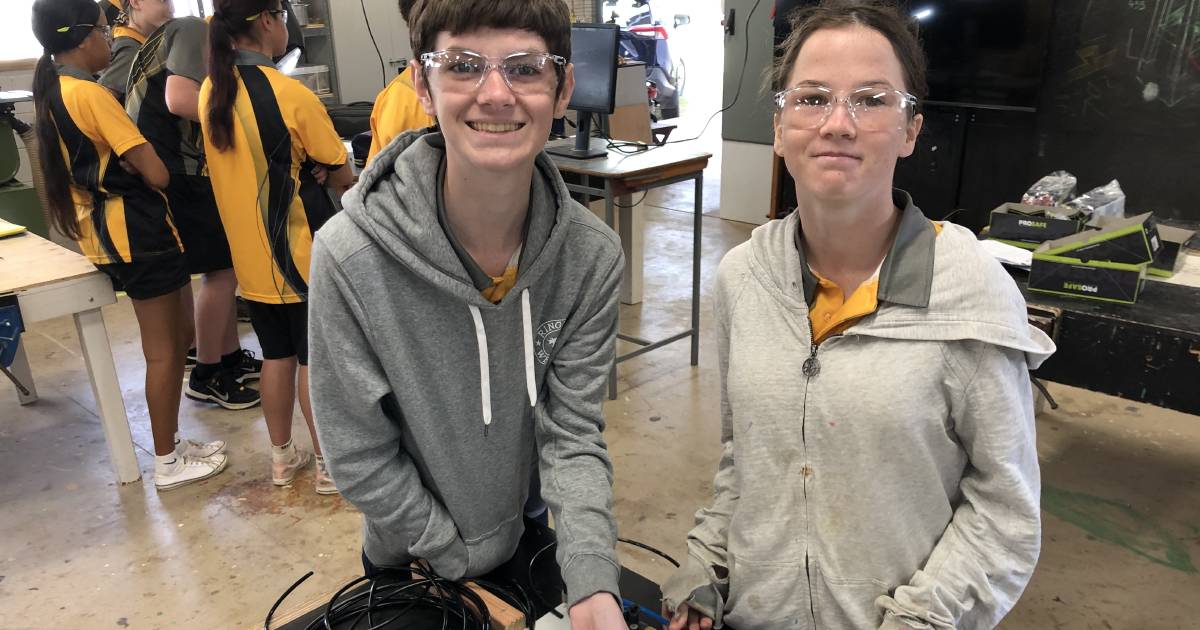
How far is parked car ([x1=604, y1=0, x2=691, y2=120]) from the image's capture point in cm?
796

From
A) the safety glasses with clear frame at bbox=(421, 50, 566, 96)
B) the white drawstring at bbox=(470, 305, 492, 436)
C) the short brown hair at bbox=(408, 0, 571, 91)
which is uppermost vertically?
the short brown hair at bbox=(408, 0, 571, 91)

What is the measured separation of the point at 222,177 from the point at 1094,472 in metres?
2.78

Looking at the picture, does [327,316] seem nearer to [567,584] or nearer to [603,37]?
[567,584]

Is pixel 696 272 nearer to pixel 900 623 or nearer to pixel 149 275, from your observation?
pixel 149 275

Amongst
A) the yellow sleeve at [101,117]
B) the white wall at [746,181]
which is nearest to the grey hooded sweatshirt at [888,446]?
the yellow sleeve at [101,117]

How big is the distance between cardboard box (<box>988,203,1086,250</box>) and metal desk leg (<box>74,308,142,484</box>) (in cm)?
257

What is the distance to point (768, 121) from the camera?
5.31m

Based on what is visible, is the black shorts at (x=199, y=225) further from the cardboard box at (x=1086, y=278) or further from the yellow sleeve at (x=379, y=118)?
the cardboard box at (x=1086, y=278)

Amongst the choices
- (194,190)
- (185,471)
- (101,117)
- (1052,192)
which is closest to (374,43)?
(194,190)

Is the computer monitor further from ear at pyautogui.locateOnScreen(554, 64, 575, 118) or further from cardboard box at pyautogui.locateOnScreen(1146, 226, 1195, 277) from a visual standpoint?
ear at pyautogui.locateOnScreen(554, 64, 575, 118)

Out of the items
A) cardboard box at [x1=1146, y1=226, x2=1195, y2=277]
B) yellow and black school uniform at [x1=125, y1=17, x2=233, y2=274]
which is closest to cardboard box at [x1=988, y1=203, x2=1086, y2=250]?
cardboard box at [x1=1146, y1=226, x2=1195, y2=277]

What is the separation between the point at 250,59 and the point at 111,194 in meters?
0.64

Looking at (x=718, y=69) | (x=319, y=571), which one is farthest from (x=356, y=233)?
(x=718, y=69)

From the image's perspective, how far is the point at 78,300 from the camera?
244 cm
